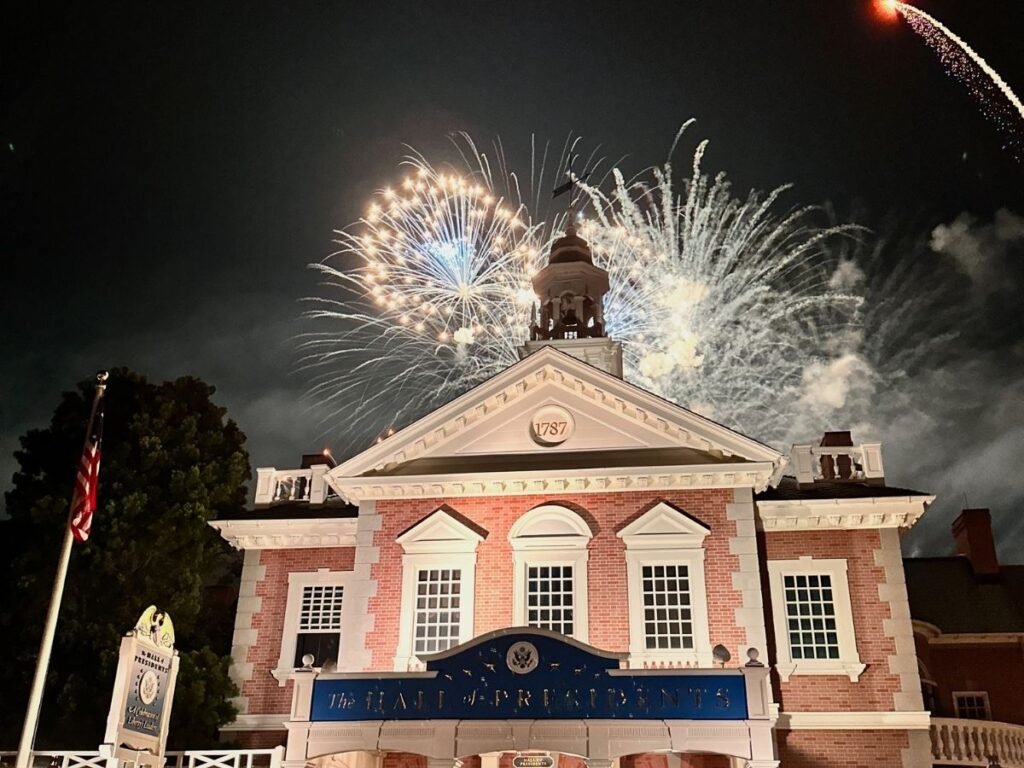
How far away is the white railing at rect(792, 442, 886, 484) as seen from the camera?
917 inches

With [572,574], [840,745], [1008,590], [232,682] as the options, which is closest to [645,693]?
[572,574]

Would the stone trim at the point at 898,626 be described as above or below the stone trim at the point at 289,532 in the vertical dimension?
below

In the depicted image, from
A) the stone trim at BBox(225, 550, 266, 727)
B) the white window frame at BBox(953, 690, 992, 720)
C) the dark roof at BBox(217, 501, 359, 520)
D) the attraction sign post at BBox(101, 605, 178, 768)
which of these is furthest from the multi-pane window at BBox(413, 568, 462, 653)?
the white window frame at BBox(953, 690, 992, 720)

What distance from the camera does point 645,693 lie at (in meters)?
17.5

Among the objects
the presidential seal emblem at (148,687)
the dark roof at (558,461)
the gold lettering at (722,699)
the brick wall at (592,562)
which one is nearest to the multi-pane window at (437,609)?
the brick wall at (592,562)

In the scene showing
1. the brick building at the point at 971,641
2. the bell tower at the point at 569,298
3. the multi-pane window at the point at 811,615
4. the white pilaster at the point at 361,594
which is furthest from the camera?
the brick building at the point at 971,641

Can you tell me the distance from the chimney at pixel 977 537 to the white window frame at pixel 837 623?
15660 millimetres

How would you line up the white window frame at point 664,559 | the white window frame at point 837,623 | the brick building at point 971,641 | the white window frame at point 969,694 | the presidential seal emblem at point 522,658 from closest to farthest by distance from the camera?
the presidential seal emblem at point 522,658
the white window frame at point 664,559
the white window frame at point 837,623
the white window frame at point 969,694
the brick building at point 971,641

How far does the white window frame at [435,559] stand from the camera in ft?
69.9

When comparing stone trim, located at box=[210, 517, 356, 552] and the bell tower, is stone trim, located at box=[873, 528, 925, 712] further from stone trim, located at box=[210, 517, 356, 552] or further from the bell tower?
stone trim, located at box=[210, 517, 356, 552]

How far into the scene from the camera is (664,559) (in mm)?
21188

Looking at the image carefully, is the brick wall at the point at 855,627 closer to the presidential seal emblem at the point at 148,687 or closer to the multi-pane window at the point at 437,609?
the multi-pane window at the point at 437,609

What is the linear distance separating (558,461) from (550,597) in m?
2.98

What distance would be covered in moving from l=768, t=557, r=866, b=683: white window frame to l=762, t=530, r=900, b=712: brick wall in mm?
104
